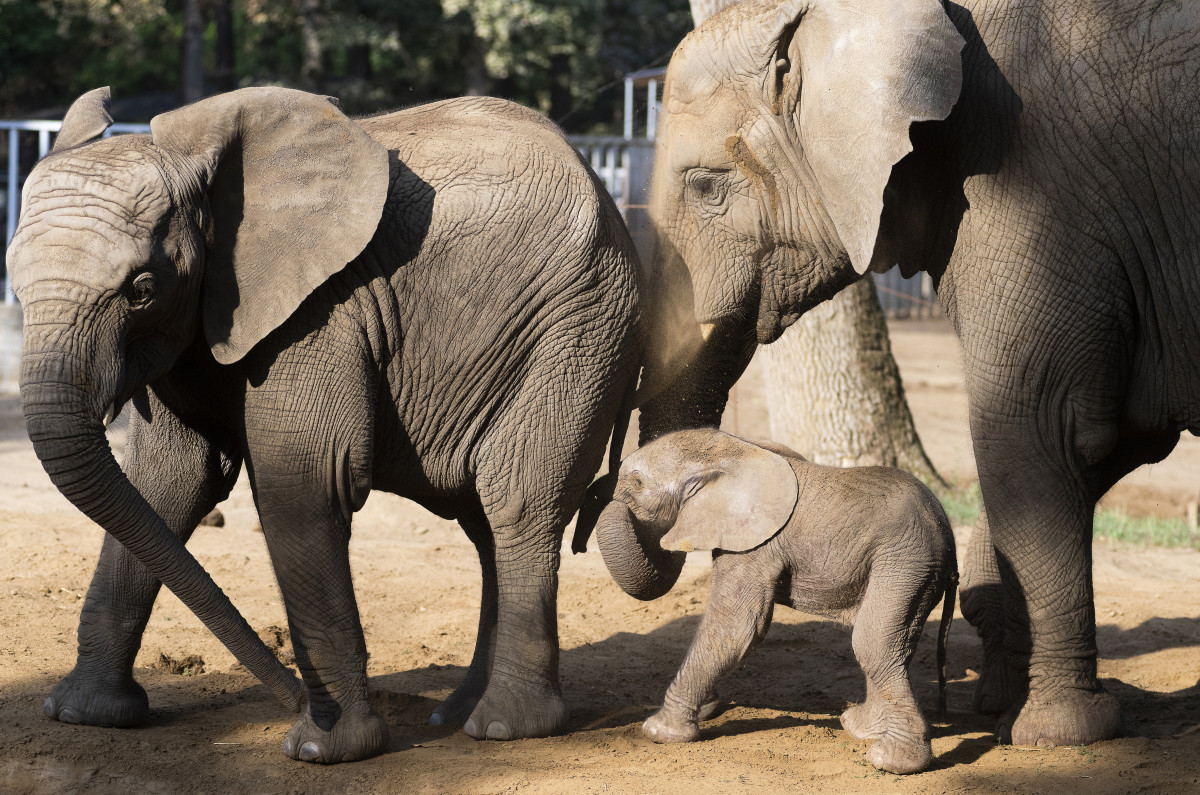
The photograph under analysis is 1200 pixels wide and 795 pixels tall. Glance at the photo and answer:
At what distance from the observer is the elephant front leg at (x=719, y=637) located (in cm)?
470

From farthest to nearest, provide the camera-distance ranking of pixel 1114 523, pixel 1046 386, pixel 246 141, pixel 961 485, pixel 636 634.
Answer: pixel 961 485
pixel 1114 523
pixel 636 634
pixel 1046 386
pixel 246 141

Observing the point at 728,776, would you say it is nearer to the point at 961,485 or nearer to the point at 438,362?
the point at 438,362

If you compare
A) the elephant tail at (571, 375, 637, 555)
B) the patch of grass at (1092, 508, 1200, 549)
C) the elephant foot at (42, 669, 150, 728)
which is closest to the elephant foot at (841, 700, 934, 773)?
the elephant tail at (571, 375, 637, 555)

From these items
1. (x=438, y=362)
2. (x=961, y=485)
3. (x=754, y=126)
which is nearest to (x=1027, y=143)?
(x=754, y=126)

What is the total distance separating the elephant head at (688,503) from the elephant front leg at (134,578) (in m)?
1.52

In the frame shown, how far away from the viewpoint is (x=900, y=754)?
4469mm

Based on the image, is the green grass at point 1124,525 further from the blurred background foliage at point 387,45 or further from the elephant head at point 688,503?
the blurred background foliage at point 387,45

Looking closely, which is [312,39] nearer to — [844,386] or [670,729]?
[844,386]

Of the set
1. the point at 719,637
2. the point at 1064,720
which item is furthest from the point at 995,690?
the point at 719,637

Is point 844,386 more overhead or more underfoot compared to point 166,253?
more underfoot

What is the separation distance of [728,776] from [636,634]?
2.40m

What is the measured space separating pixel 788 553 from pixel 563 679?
1678mm

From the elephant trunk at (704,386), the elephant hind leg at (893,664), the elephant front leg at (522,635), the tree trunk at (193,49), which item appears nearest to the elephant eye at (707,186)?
the elephant trunk at (704,386)

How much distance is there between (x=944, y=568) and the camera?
4637 millimetres
